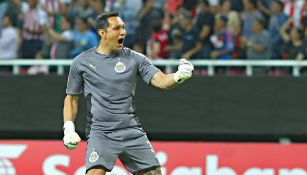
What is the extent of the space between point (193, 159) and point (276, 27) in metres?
2.30

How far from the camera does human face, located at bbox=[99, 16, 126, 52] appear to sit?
8414 millimetres

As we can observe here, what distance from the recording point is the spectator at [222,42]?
13438 mm

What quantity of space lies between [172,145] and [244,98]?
4.24ft

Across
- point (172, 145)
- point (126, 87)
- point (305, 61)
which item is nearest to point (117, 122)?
point (126, 87)

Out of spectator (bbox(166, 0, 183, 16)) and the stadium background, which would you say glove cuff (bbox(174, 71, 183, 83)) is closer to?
the stadium background

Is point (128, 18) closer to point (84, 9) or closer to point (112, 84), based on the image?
point (84, 9)

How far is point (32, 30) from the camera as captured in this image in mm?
14102

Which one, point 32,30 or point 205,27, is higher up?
point 205,27

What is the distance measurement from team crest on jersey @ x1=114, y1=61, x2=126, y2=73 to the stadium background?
4.15 m

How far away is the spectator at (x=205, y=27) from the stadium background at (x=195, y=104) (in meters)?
0.02

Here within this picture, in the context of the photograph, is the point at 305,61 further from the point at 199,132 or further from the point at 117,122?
the point at 117,122

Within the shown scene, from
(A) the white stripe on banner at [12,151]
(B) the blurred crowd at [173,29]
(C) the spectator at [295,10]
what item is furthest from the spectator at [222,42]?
(A) the white stripe on banner at [12,151]

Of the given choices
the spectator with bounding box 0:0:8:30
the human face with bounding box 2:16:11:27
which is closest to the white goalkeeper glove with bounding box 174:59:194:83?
the human face with bounding box 2:16:11:27

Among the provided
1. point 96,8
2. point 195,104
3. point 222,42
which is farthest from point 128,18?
point 195,104
